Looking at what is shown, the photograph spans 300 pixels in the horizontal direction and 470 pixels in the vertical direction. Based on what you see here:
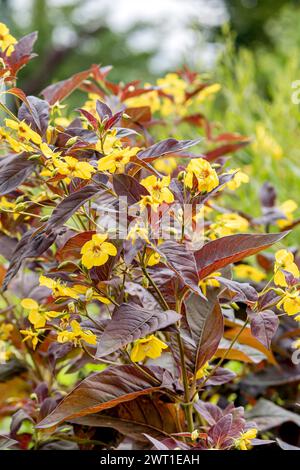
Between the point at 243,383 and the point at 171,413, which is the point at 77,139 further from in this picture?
the point at 243,383

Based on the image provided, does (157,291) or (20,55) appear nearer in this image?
(157,291)

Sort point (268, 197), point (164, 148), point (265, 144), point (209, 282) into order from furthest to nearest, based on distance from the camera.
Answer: point (265, 144)
point (268, 197)
point (209, 282)
point (164, 148)

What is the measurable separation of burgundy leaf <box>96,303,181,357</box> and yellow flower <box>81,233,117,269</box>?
0.07m

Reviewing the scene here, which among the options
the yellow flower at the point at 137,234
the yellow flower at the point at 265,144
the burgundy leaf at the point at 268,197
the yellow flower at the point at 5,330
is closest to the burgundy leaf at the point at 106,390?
the yellow flower at the point at 137,234

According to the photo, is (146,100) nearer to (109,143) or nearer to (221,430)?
(109,143)

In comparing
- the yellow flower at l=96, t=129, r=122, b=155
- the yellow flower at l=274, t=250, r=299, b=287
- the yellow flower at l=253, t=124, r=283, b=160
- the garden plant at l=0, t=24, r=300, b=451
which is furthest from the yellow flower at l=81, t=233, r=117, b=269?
the yellow flower at l=253, t=124, r=283, b=160

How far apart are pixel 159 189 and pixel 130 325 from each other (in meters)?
0.17

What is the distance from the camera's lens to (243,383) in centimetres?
129

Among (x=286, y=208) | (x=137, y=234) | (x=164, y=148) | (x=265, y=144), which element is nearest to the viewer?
(x=137, y=234)

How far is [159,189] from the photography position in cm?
84

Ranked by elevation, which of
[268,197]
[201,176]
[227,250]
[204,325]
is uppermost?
[201,176]

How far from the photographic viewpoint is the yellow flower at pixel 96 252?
81 cm

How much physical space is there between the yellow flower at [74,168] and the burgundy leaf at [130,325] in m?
0.17

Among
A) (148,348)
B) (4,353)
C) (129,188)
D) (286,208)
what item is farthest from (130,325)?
(286,208)
